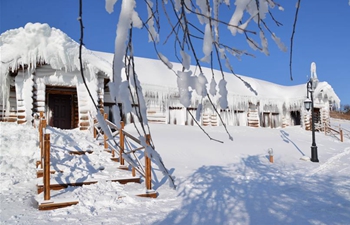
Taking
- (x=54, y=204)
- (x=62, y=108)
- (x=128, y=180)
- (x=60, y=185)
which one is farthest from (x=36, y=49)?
(x=54, y=204)

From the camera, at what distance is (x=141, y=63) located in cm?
2127

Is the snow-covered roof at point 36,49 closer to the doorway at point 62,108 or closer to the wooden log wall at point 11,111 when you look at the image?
the wooden log wall at point 11,111

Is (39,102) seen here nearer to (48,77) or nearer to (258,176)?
(48,77)

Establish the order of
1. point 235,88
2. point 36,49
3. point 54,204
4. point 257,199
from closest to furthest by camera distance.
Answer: point 54,204, point 257,199, point 36,49, point 235,88

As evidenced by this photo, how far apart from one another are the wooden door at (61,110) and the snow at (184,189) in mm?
3164

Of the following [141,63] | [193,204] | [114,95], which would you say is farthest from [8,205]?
[141,63]

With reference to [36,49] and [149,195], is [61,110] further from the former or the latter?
[149,195]

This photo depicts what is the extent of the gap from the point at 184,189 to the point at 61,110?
371 inches

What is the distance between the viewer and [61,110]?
44.8ft

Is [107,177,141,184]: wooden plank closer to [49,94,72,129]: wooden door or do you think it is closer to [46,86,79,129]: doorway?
[46,86,79,129]: doorway

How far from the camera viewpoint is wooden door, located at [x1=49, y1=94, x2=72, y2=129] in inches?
528

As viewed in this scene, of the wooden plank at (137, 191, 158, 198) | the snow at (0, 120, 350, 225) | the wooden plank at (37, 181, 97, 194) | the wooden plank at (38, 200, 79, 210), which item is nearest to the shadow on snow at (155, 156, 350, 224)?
the snow at (0, 120, 350, 225)

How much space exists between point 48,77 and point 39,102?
3.75 ft

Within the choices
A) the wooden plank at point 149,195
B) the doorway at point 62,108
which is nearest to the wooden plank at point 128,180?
the wooden plank at point 149,195
